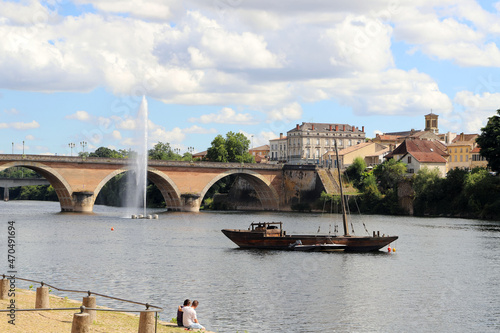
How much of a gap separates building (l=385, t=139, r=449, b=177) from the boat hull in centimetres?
6543

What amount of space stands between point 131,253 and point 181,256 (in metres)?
4.14

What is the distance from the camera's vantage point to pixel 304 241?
5578cm

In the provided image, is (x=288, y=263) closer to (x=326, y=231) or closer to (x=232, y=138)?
(x=326, y=231)

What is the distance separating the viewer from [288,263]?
1897 inches

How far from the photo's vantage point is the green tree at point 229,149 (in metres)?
147

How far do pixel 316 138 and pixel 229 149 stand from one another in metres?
45.5

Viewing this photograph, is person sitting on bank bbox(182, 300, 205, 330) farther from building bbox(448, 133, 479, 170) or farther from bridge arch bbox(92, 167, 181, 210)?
building bbox(448, 133, 479, 170)

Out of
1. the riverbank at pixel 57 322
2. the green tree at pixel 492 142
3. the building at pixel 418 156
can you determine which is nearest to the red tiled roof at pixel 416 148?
the building at pixel 418 156

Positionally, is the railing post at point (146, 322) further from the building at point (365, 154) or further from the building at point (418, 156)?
the building at point (365, 154)

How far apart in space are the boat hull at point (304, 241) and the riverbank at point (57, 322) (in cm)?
2943

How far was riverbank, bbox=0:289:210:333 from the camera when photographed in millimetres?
21330

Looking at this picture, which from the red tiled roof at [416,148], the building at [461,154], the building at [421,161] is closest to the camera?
the building at [421,161]

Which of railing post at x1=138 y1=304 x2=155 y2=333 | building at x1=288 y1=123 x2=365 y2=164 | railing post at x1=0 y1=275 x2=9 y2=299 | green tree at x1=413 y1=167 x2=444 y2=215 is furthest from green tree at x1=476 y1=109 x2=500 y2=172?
building at x1=288 y1=123 x2=365 y2=164

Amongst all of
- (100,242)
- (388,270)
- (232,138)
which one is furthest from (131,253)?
(232,138)
